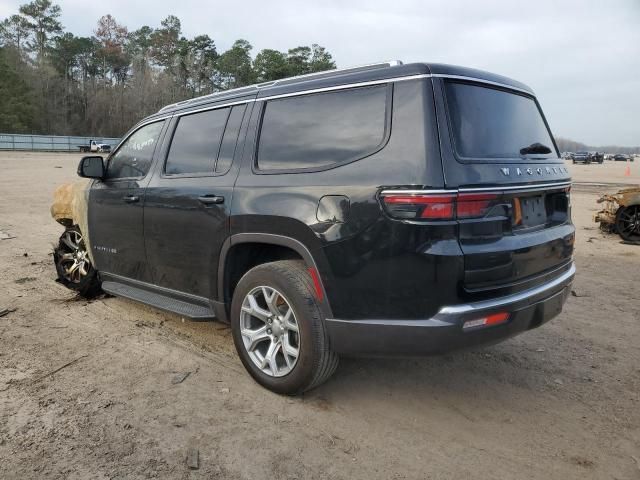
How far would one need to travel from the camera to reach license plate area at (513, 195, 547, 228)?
2830 mm

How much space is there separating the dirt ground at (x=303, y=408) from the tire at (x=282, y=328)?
188mm

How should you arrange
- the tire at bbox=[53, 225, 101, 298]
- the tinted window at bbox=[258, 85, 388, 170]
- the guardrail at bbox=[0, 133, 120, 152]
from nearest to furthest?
the tinted window at bbox=[258, 85, 388, 170] < the tire at bbox=[53, 225, 101, 298] < the guardrail at bbox=[0, 133, 120, 152]

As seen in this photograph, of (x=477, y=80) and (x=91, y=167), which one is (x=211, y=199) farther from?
(x=477, y=80)

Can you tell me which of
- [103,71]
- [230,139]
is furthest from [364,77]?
[103,71]

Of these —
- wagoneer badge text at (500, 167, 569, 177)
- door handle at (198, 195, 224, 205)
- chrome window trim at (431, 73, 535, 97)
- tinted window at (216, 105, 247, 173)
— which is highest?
chrome window trim at (431, 73, 535, 97)

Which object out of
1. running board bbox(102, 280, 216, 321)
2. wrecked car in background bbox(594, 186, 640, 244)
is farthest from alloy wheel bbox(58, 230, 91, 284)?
wrecked car in background bbox(594, 186, 640, 244)

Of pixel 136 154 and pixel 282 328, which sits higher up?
pixel 136 154

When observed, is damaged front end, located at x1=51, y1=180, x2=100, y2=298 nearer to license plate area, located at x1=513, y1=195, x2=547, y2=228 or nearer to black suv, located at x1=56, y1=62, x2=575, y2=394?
black suv, located at x1=56, y1=62, x2=575, y2=394

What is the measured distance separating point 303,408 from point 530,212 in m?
1.81

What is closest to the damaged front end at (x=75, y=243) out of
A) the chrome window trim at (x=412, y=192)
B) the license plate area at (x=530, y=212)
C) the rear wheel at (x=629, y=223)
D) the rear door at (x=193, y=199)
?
the rear door at (x=193, y=199)

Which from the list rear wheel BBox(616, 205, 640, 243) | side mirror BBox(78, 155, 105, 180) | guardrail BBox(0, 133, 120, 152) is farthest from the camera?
guardrail BBox(0, 133, 120, 152)

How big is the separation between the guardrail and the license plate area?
182 feet

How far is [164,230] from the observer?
12.8 ft

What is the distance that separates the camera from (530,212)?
2961 millimetres
